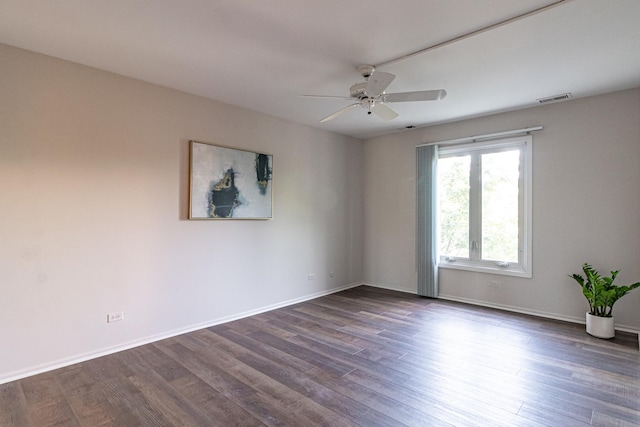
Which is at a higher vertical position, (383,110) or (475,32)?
(475,32)

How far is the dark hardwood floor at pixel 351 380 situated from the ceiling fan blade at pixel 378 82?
2.41 m

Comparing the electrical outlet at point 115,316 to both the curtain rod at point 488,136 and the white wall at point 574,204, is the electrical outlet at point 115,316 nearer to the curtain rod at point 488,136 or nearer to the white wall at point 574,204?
the white wall at point 574,204

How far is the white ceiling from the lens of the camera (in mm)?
2166

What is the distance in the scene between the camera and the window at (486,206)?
4.33m

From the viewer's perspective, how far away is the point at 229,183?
397 cm

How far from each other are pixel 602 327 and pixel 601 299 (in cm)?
29

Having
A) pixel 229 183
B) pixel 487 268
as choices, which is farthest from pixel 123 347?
pixel 487 268

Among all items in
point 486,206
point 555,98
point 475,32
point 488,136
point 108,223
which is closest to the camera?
point 475,32

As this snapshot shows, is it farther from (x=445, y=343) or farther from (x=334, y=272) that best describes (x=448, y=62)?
(x=334, y=272)

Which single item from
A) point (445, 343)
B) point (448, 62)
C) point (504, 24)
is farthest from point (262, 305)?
point (504, 24)

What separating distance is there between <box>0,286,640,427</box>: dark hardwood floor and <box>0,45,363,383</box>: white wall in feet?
1.12

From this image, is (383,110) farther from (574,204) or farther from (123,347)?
(123,347)

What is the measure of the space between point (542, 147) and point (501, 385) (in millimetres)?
3118

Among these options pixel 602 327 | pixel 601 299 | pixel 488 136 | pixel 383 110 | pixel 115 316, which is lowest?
pixel 602 327
